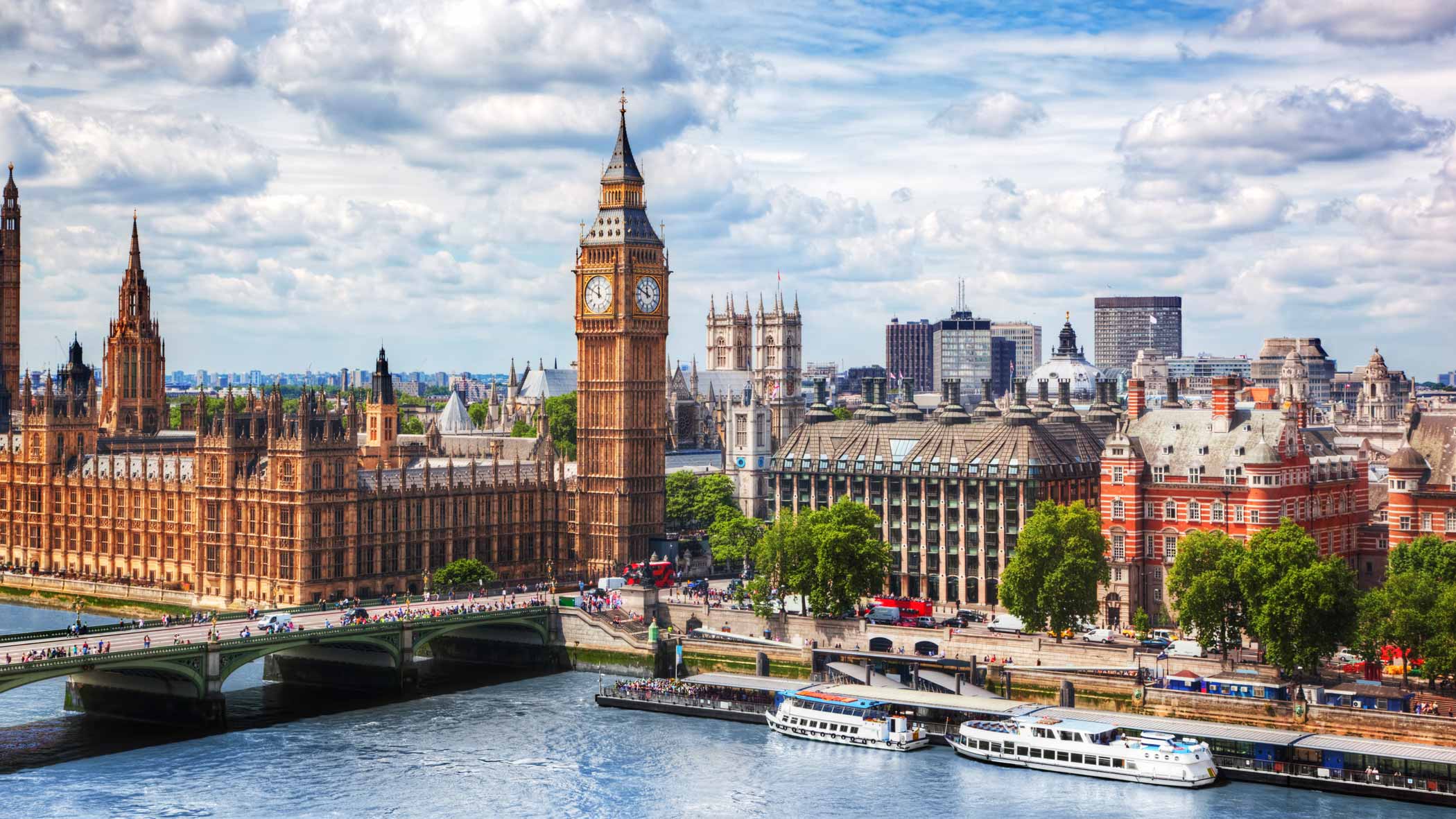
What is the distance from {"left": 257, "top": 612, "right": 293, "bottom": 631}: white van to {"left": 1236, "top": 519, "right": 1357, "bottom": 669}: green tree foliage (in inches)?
2357

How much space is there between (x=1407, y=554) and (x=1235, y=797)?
3647 cm

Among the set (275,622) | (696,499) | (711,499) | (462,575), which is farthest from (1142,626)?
(696,499)

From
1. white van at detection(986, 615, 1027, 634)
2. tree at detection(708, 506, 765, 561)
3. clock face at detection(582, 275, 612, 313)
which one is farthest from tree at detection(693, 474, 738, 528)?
white van at detection(986, 615, 1027, 634)

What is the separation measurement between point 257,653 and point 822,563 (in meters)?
38.3

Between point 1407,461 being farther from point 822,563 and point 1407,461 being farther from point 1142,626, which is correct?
point 822,563

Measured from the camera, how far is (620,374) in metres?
158

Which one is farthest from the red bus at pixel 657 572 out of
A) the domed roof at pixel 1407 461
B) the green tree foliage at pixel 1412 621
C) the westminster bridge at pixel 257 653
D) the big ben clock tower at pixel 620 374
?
the green tree foliage at pixel 1412 621

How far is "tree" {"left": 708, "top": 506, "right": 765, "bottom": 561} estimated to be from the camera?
157 meters

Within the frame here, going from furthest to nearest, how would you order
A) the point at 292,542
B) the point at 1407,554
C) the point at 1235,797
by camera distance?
the point at 292,542 → the point at 1407,554 → the point at 1235,797

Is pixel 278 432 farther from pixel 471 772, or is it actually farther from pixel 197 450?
pixel 471 772

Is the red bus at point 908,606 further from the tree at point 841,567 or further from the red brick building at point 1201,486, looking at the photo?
the red brick building at point 1201,486

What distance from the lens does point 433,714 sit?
114562mm

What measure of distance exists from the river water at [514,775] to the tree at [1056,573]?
58.6ft

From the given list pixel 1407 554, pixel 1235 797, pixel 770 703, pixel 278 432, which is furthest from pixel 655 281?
pixel 1235 797
